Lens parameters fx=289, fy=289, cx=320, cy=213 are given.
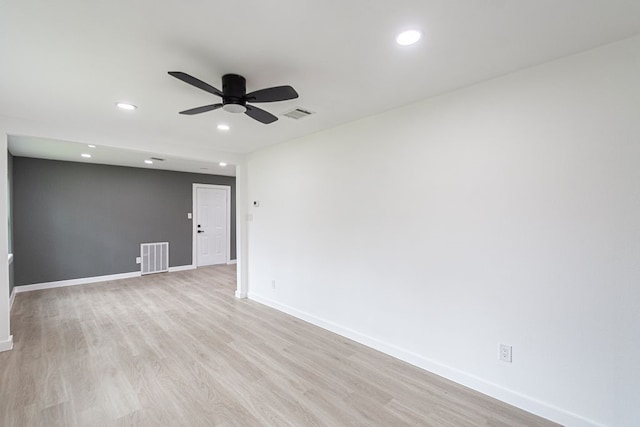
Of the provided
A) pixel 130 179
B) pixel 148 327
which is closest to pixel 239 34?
pixel 148 327

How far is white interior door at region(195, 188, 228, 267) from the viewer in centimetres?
740

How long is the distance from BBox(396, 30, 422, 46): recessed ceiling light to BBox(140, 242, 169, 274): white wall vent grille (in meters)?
6.76

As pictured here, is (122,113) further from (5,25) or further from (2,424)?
(2,424)

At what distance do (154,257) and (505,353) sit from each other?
6884 millimetres

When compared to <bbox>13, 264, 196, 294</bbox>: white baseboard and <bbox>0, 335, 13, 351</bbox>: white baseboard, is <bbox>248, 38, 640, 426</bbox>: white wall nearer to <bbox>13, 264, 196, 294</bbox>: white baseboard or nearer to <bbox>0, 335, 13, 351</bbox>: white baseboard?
<bbox>0, 335, 13, 351</bbox>: white baseboard

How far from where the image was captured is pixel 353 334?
130 inches

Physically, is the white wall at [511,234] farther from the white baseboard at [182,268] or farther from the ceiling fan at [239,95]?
the white baseboard at [182,268]

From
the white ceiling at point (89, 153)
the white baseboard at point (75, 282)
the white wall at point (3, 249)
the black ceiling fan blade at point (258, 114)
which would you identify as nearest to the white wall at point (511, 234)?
the black ceiling fan blade at point (258, 114)

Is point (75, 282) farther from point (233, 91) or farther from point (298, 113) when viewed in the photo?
point (233, 91)

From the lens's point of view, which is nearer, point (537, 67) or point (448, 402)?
point (537, 67)

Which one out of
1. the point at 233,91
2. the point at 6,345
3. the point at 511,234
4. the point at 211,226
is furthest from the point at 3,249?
the point at 511,234

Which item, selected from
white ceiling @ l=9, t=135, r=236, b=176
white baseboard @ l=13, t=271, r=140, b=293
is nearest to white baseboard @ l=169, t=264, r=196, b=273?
white baseboard @ l=13, t=271, r=140, b=293

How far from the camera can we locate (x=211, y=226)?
763 centimetres

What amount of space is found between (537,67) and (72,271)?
769cm
